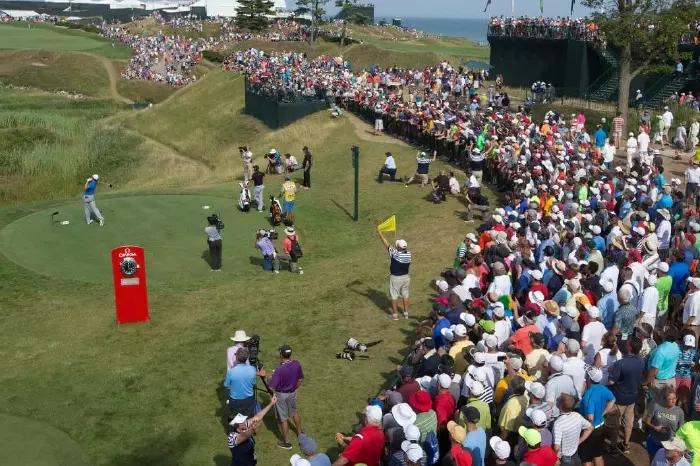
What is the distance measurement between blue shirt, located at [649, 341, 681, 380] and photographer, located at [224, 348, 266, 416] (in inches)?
222

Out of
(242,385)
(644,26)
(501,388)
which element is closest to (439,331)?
(501,388)

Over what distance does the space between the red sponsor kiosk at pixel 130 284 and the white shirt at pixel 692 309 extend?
33.8 feet

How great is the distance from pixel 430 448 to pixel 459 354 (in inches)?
79.8

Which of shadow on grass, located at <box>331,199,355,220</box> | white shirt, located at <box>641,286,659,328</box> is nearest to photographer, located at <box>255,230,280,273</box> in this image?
shadow on grass, located at <box>331,199,355,220</box>

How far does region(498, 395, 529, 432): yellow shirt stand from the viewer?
8883 millimetres

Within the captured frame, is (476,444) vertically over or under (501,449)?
under

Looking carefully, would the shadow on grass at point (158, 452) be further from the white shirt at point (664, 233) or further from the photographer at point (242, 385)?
the white shirt at point (664, 233)

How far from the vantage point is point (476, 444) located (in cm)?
832

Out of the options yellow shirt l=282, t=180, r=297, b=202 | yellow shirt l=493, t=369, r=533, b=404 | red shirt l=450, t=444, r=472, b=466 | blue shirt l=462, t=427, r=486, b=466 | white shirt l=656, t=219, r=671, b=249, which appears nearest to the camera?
red shirt l=450, t=444, r=472, b=466

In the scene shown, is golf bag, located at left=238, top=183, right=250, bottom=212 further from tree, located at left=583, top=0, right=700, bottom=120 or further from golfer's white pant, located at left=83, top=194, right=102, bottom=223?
tree, located at left=583, top=0, right=700, bottom=120

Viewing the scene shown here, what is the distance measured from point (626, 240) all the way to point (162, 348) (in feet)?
32.0

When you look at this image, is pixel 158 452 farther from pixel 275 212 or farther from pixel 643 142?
pixel 643 142

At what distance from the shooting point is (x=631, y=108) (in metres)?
40.6

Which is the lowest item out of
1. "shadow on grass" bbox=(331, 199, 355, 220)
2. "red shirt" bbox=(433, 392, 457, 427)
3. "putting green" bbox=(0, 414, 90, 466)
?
"putting green" bbox=(0, 414, 90, 466)
